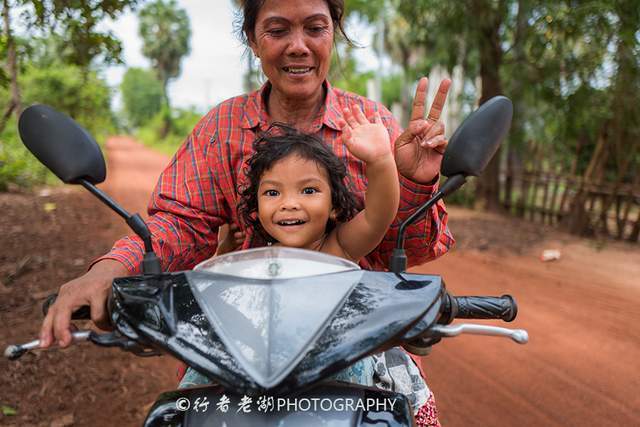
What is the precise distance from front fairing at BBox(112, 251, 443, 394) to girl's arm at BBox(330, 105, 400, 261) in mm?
387

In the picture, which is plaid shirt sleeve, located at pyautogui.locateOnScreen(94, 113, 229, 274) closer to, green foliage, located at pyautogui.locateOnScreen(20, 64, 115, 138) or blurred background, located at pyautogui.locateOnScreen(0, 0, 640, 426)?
blurred background, located at pyautogui.locateOnScreen(0, 0, 640, 426)

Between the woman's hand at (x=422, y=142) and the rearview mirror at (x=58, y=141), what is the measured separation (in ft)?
3.21

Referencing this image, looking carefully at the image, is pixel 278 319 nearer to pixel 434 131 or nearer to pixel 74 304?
pixel 74 304

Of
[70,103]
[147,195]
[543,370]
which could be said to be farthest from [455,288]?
[70,103]

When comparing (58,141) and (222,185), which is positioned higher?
(58,141)

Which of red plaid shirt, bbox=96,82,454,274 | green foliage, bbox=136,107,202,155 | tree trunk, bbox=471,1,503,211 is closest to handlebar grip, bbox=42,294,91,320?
red plaid shirt, bbox=96,82,454,274

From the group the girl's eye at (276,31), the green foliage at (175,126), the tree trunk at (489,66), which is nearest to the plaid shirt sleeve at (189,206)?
the girl's eye at (276,31)

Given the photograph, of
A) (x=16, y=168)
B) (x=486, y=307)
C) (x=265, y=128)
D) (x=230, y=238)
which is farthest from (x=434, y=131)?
(x=16, y=168)

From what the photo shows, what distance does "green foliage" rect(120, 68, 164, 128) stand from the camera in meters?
54.5

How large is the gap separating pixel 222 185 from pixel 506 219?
8.93 m

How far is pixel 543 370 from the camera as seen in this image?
3.91 meters

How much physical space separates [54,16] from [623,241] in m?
7.95

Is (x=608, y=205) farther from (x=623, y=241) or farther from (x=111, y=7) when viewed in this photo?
(x=111, y=7)

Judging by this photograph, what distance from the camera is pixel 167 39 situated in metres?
45.4
